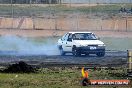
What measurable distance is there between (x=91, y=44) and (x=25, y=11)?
34.7 m

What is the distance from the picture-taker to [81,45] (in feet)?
86.3

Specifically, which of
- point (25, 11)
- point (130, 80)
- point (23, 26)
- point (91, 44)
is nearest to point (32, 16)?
point (23, 26)

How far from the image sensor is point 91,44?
26328mm

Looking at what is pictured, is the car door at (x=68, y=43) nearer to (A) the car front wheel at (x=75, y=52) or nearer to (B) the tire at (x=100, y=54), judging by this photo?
(A) the car front wheel at (x=75, y=52)

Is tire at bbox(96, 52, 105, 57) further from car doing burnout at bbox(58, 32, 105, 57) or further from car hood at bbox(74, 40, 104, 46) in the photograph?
car hood at bbox(74, 40, 104, 46)

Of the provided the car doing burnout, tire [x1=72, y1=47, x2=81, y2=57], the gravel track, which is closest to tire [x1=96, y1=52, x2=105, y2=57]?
the car doing burnout

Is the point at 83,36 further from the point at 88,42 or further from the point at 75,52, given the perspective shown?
the point at 75,52

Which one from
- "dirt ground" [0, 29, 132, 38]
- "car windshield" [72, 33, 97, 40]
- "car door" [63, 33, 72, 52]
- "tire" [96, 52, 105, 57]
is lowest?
"dirt ground" [0, 29, 132, 38]

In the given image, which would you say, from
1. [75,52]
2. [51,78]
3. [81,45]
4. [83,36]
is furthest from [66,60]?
[51,78]

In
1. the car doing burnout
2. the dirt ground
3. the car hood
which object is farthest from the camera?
the dirt ground

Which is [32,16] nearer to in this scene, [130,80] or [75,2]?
[75,2]

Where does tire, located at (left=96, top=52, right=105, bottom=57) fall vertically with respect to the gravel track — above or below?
below

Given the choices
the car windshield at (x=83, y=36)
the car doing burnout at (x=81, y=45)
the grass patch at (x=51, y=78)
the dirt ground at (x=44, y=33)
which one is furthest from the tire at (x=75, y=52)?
the dirt ground at (x=44, y=33)

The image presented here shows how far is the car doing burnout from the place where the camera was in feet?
85.8
